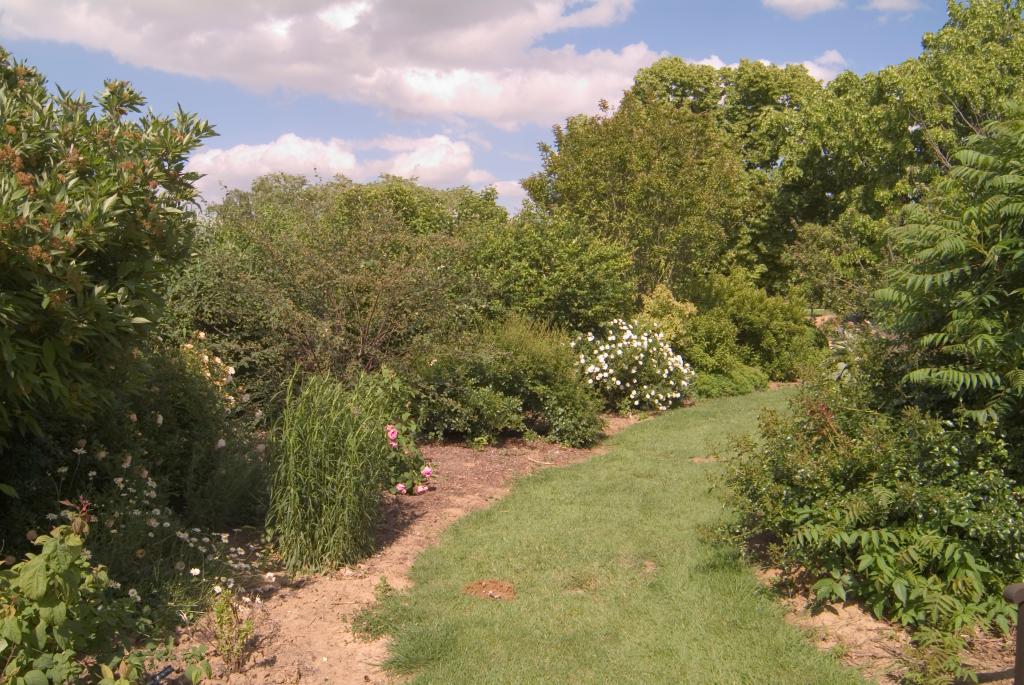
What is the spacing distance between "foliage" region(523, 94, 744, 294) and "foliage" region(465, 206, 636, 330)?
2988 millimetres

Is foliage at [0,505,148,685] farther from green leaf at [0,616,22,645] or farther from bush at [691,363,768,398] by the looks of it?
bush at [691,363,768,398]

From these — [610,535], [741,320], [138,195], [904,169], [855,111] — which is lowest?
[610,535]

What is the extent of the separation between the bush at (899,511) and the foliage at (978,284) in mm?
270

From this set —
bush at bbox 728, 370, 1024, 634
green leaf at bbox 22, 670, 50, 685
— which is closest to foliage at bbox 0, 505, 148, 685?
green leaf at bbox 22, 670, 50, 685

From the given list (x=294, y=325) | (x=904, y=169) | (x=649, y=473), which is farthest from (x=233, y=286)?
(x=904, y=169)

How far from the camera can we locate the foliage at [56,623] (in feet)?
10.9

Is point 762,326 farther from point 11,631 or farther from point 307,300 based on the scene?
point 11,631

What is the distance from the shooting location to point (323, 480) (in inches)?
224

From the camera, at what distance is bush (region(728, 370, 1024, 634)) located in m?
4.55

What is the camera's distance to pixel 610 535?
268 inches

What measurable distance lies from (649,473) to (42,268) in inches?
264

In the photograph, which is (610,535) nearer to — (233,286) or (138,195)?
(138,195)

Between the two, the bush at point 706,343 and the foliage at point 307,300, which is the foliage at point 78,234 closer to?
the foliage at point 307,300

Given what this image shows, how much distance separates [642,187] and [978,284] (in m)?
11.7
